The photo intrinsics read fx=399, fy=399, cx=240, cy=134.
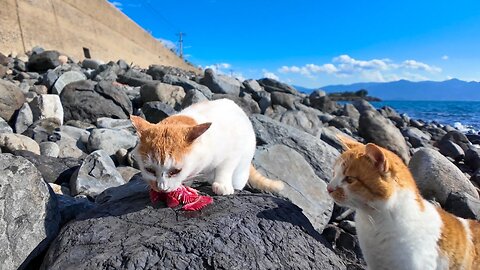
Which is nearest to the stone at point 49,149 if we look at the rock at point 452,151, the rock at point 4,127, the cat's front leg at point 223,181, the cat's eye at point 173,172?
the rock at point 4,127

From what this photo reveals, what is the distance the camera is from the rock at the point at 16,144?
5.00 meters

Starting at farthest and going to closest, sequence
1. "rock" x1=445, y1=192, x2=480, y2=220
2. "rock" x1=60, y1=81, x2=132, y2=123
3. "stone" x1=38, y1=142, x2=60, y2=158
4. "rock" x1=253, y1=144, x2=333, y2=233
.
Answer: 1. "rock" x1=60, y1=81, x2=132, y2=123
2. "stone" x1=38, y1=142, x2=60, y2=158
3. "rock" x1=445, y1=192, x2=480, y2=220
4. "rock" x1=253, y1=144, x2=333, y2=233

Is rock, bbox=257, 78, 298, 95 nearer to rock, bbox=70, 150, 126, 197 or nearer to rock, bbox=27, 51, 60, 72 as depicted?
rock, bbox=27, 51, 60, 72

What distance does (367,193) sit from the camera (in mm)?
2723

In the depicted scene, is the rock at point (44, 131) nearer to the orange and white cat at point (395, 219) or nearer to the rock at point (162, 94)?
the rock at point (162, 94)

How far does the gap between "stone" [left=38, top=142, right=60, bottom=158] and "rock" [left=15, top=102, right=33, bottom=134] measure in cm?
112

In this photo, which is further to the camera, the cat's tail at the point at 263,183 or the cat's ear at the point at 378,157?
the cat's tail at the point at 263,183

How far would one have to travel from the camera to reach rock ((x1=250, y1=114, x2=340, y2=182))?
579cm

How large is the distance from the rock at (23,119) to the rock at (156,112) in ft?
6.79

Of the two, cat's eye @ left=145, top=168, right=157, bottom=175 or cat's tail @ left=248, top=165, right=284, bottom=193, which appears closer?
cat's eye @ left=145, top=168, right=157, bottom=175

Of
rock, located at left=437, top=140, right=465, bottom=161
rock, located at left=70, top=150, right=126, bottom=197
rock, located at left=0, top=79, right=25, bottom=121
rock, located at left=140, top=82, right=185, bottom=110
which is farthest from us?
rock, located at left=437, top=140, right=465, bottom=161

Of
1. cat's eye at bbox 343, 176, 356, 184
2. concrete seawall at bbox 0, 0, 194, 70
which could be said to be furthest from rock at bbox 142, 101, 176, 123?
concrete seawall at bbox 0, 0, 194, 70

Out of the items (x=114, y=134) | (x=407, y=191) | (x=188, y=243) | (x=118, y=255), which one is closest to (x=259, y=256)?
(x=188, y=243)

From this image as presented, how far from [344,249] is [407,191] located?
1.72 m
